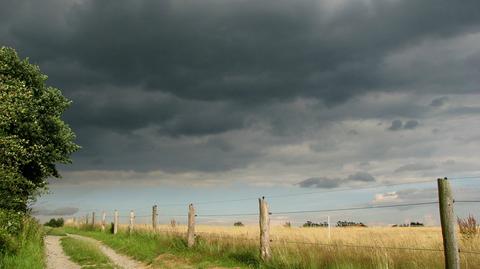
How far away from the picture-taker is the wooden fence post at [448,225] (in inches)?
375

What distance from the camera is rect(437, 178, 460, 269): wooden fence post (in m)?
9.53

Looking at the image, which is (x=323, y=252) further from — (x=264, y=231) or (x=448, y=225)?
(x=448, y=225)

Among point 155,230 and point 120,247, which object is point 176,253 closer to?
point 120,247

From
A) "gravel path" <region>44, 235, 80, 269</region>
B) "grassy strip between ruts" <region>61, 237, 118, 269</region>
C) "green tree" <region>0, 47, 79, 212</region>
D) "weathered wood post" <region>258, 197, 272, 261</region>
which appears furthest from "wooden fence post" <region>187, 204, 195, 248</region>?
"green tree" <region>0, 47, 79, 212</region>

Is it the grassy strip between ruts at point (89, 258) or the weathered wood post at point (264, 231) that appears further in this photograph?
the grassy strip between ruts at point (89, 258)

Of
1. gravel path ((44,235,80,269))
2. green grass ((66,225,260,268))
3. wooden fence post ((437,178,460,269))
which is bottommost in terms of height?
gravel path ((44,235,80,269))

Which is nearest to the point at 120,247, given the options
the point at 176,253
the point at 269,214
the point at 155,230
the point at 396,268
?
the point at 155,230

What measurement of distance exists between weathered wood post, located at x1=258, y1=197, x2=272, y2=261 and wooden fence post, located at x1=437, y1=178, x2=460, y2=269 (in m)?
7.21

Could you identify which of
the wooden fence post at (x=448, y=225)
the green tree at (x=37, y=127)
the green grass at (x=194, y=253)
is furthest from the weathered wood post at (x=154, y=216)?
the wooden fence post at (x=448, y=225)

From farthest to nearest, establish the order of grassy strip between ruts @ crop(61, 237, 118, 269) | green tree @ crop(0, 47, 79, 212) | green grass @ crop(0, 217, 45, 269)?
green tree @ crop(0, 47, 79, 212)
grassy strip between ruts @ crop(61, 237, 118, 269)
green grass @ crop(0, 217, 45, 269)

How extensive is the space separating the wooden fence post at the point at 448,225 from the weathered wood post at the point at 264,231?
721cm

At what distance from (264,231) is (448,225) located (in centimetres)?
748

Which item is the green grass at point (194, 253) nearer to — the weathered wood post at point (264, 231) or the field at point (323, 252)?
the field at point (323, 252)

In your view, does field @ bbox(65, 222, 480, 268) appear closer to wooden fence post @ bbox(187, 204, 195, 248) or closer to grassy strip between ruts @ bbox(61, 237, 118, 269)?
wooden fence post @ bbox(187, 204, 195, 248)
